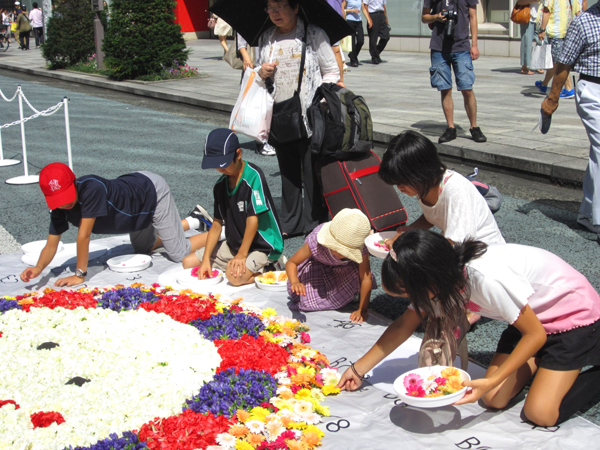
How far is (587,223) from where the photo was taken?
5234 millimetres

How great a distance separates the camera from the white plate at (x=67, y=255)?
4.89 m

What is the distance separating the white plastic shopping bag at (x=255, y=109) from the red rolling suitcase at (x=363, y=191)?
1.95 ft

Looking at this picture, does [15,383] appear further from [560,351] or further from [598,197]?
[598,197]

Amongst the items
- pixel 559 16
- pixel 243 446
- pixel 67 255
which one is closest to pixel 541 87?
pixel 559 16

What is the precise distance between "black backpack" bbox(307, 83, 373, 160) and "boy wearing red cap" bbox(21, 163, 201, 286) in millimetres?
1178

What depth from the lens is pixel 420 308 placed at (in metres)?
2.74

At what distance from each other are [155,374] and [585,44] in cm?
384

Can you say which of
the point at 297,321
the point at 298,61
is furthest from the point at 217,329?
the point at 298,61

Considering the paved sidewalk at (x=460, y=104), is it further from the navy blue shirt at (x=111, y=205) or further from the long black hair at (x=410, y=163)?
the navy blue shirt at (x=111, y=205)

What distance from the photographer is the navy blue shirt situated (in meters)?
4.45

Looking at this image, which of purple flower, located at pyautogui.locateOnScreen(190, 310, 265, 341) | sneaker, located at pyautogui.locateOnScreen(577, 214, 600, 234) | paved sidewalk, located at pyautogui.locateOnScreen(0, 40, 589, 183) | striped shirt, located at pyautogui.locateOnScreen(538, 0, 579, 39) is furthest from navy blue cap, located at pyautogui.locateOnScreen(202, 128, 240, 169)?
striped shirt, located at pyautogui.locateOnScreen(538, 0, 579, 39)

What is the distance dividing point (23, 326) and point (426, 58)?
16.2 m

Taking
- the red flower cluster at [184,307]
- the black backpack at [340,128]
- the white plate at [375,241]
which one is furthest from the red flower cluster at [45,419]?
the black backpack at [340,128]

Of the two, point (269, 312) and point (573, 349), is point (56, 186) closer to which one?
point (269, 312)
